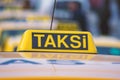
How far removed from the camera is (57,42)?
296 centimetres

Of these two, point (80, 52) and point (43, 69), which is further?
point (80, 52)

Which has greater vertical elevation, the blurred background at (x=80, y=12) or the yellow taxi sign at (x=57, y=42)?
the yellow taxi sign at (x=57, y=42)

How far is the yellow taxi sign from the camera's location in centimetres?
294

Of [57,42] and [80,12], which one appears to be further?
[80,12]

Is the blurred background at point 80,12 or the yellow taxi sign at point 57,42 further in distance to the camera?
the blurred background at point 80,12

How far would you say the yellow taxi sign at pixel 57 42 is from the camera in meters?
2.94

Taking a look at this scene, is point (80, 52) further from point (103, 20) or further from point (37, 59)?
point (103, 20)

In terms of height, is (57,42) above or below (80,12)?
above

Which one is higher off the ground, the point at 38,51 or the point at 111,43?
the point at 38,51

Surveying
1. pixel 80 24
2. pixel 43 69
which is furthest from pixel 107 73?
pixel 80 24

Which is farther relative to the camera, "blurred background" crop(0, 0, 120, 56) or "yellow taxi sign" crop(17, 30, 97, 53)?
"blurred background" crop(0, 0, 120, 56)

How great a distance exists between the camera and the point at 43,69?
2.08 m

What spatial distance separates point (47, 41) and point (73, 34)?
131 mm

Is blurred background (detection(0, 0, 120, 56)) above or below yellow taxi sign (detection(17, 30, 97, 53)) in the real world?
below
